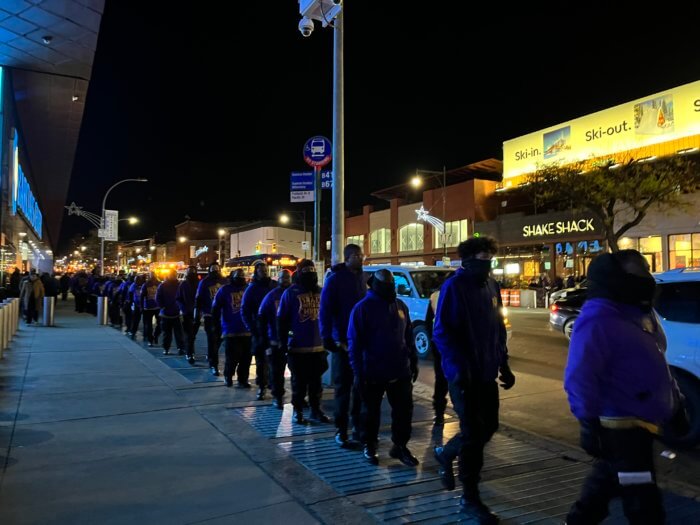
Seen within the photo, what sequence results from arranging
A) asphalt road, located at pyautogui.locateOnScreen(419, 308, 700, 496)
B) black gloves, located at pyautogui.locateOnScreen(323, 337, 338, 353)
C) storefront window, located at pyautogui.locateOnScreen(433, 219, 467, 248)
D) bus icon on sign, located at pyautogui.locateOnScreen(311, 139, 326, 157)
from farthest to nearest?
Answer: storefront window, located at pyautogui.locateOnScreen(433, 219, 467, 248)
bus icon on sign, located at pyautogui.locateOnScreen(311, 139, 326, 157)
black gloves, located at pyautogui.locateOnScreen(323, 337, 338, 353)
asphalt road, located at pyautogui.locateOnScreen(419, 308, 700, 496)

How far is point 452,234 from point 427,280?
29.8m

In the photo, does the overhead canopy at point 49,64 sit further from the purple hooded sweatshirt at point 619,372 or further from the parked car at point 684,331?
the purple hooded sweatshirt at point 619,372

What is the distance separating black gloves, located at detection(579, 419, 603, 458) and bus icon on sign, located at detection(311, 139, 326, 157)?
7.81 metres

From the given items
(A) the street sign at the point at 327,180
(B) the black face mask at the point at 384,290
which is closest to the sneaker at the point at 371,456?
Answer: (B) the black face mask at the point at 384,290

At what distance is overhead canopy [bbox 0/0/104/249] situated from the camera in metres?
14.2

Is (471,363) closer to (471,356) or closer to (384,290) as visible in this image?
(471,356)

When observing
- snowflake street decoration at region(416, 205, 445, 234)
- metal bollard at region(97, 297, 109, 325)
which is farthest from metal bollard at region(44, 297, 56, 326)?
snowflake street decoration at region(416, 205, 445, 234)

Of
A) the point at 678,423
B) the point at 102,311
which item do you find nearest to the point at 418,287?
the point at 678,423

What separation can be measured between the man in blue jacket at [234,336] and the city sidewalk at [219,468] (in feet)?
2.19

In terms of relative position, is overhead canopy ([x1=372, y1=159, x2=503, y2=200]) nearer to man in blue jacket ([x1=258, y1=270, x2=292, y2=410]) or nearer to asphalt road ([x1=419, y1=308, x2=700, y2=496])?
asphalt road ([x1=419, y1=308, x2=700, y2=496])

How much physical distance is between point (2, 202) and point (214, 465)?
711 inches

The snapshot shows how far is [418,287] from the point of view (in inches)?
472

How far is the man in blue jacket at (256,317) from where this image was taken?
25.1ft

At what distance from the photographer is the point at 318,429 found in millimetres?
6207
